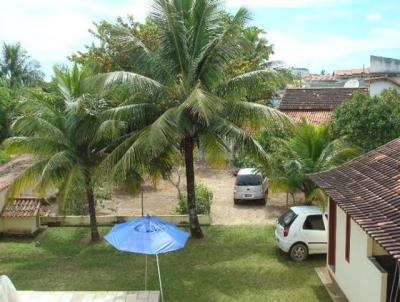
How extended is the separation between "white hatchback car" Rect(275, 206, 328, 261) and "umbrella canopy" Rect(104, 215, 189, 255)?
13.8 feet

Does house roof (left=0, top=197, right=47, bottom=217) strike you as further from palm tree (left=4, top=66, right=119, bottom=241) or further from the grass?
palm tree (left=4, top=66, right=119, bottom=241)

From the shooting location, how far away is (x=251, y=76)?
15.7 metres

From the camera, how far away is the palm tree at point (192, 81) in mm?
15266

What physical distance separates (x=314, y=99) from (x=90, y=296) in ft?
85.4

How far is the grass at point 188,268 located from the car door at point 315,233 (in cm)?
48

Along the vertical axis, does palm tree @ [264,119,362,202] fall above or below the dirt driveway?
above

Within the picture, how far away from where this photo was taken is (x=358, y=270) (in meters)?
10.8

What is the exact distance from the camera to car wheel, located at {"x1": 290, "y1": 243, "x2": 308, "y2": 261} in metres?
14.9

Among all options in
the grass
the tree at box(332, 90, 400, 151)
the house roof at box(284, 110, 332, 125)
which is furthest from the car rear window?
the house roof at box(284, 110, 332, 125)

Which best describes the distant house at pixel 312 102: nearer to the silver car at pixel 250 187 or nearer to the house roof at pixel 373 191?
the silver car at pixel 250 187

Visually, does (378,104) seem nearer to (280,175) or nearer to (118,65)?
(280,175)

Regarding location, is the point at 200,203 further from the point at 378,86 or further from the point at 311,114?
the point at 378,86

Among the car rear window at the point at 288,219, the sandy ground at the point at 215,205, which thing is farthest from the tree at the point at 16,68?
the car rear window at the point at 288,219

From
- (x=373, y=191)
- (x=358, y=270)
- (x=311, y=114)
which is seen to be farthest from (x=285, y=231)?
(x=311, y=114)
